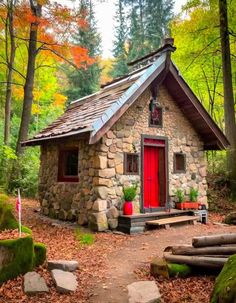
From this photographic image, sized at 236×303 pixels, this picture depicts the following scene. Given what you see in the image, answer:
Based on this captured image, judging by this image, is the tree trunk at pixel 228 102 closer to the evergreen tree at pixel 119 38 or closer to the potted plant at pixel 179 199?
the potted plant at pixel 179 199

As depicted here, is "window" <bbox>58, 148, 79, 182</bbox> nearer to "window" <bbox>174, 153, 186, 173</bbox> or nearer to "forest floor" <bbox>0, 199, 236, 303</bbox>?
"forest floor" <bbox>0, 199, 236, 303</bbox>

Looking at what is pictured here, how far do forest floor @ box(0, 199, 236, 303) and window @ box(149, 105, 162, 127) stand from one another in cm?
339

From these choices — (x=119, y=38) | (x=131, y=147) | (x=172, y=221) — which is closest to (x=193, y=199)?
(x=172, y=221)

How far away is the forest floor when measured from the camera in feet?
14.0

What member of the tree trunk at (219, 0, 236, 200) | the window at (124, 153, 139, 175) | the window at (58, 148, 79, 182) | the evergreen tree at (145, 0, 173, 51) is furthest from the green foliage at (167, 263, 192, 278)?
the evergreen tree at (145, 0, 173, 51)

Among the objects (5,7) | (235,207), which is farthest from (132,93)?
(5,7)

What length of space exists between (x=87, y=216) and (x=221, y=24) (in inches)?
376

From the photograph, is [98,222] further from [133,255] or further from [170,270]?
[170,270]

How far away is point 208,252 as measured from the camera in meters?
4.83

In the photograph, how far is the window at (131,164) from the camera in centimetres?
928

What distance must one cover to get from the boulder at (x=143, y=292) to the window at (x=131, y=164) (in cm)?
495

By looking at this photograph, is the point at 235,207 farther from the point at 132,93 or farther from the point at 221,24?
the point at 221,24

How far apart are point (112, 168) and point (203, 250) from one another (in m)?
4.41

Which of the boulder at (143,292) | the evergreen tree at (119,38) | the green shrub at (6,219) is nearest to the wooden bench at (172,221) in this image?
the green shrub at (6,219)
